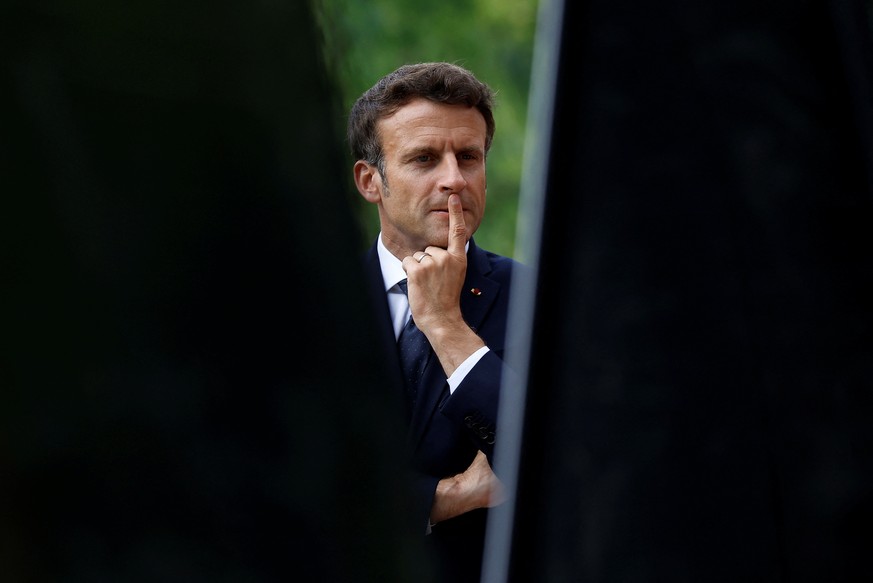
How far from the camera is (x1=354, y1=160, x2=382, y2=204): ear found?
63.2 inches

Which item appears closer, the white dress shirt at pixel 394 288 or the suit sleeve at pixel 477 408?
the suit sleeve at pixel 477 408

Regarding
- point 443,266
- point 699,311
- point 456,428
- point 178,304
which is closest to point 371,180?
point 443,266

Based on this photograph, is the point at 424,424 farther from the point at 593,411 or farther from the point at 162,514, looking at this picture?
the point at 162,514

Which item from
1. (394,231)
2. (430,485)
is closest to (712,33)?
(430,485)

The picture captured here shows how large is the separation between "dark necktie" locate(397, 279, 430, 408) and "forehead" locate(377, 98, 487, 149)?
1.04 ft

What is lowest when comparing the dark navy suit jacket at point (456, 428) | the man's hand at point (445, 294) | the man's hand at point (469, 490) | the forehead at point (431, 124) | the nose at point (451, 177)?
the man's hand at point (469, 490)

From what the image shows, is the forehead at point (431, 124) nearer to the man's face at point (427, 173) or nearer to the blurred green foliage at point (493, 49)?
the man's face at point (427, 173)

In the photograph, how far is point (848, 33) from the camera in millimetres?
636

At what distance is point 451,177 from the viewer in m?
1.53

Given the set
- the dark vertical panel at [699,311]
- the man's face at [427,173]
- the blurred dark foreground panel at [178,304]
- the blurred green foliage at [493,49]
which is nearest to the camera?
the blurred dark foreground panel at [178,304]

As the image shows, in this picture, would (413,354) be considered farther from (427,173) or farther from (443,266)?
(427,173)

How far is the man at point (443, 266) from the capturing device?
131 centimetres

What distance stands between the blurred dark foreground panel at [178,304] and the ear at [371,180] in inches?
42.8

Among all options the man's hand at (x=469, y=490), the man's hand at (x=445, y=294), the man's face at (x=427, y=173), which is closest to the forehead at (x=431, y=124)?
the man's face at (x=427, y=173)
